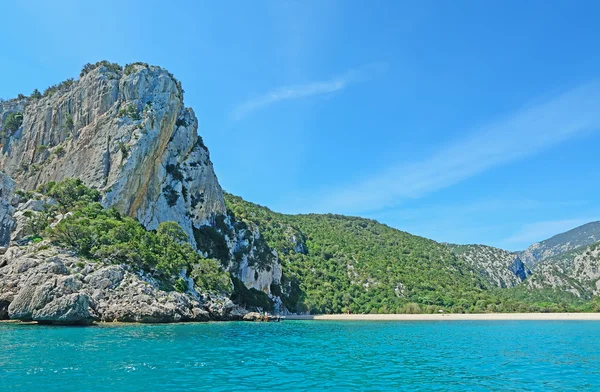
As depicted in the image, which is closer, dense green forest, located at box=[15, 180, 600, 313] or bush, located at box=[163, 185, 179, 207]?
dense green forest, located at box=[15, 180, 600, 313]

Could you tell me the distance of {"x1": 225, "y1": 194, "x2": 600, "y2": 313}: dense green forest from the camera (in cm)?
11475

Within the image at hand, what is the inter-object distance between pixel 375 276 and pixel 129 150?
285 ft

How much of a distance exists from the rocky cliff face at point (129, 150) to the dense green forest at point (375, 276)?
16.7 meters

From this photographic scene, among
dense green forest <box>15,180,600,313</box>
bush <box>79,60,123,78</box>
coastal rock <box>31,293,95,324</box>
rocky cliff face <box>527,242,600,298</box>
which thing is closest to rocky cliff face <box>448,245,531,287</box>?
rocky cliff face <box>527,242,600,298</box>

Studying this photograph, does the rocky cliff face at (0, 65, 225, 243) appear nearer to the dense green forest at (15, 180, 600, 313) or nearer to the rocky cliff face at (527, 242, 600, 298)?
the dense green forest at (15, 180, 600, 313)

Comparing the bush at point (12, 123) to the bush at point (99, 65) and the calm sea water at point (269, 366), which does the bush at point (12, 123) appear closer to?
the bush at point (99, 65)

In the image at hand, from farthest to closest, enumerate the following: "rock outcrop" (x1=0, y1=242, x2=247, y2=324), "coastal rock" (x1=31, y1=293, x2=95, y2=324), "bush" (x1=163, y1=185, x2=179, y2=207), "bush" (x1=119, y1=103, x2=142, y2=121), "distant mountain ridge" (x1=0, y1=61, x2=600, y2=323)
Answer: "bush" (x1=163, y1=185, x2=179, y2=207), "bush" (x1=119, y1=103, x2=142, y2=121), "distant mountain ridge" (x1=0, y1=61, x2=600, y2=323), "rock outcrop" (x1=0, y1=242, x2=247, y2=324), "coastal rock" (x1=31, y1=293, x2=95, y2=324)

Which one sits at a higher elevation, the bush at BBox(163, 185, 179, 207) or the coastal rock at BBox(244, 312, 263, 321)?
the bush at BBox(163, 185, 179, 207)

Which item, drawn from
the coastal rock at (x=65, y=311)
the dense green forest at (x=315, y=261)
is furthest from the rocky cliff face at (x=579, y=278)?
the coastal rock at (x=65, y=311)

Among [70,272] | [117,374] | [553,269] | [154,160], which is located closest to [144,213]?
[154,160]

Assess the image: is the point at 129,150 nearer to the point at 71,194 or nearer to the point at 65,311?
the point at 71,194

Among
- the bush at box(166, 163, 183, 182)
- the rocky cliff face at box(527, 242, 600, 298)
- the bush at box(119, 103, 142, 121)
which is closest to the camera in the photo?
the bush at box(119, 103, 142, 121)

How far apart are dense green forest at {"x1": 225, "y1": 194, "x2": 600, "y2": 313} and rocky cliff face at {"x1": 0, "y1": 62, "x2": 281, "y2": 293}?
54.6 feet

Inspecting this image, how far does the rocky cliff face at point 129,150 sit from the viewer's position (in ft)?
260
